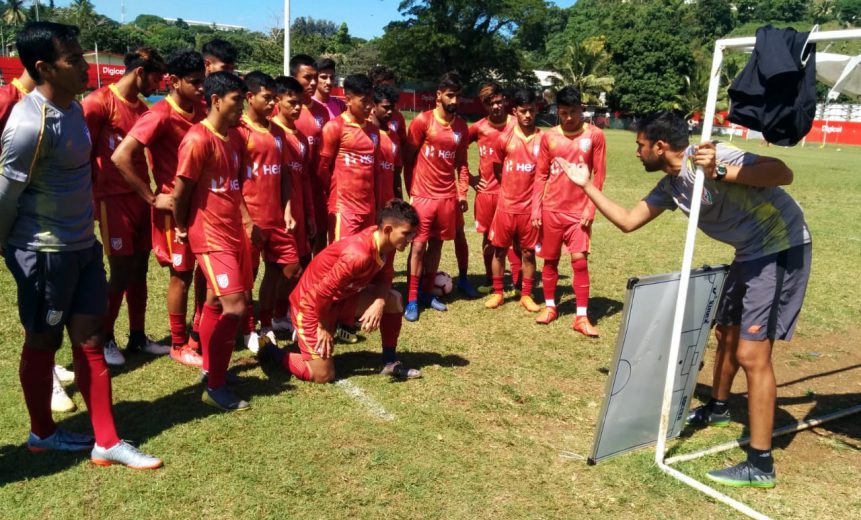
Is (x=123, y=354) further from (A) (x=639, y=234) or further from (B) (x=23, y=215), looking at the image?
(A) (x=639, y=234)

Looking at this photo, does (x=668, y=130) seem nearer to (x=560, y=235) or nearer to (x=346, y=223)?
(x=560, y=235)

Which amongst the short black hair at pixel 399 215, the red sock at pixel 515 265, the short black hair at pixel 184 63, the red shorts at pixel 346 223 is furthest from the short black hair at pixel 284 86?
the red sock at pixel 515 265

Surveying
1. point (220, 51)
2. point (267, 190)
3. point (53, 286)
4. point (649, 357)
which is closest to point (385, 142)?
point (267, 190)

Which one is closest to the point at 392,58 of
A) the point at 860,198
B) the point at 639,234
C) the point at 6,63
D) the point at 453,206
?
the point at 6,63

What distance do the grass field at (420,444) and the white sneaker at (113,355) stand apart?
0.30ft

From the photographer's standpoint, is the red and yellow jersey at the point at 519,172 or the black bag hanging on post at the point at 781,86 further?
the red and yellow jersey at the point at 519,172

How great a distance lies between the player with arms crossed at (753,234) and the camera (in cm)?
394

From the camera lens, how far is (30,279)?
11.7 feet

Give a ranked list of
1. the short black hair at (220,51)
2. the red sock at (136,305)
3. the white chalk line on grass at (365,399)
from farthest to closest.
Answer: the short black hair at (220,51) < the red sock at (136,305) < the white chalk line on grass at (365,399)

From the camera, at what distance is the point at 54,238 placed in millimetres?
3588

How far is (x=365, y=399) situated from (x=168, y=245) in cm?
198

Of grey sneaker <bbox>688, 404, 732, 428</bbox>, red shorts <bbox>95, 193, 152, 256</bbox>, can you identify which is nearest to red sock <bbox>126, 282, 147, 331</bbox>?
red shorts <bbox>95, 193, 152, 256</bbox>

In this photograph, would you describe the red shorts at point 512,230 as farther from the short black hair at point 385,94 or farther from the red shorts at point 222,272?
the red shorts at point 222,272

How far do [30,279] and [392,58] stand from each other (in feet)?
199
